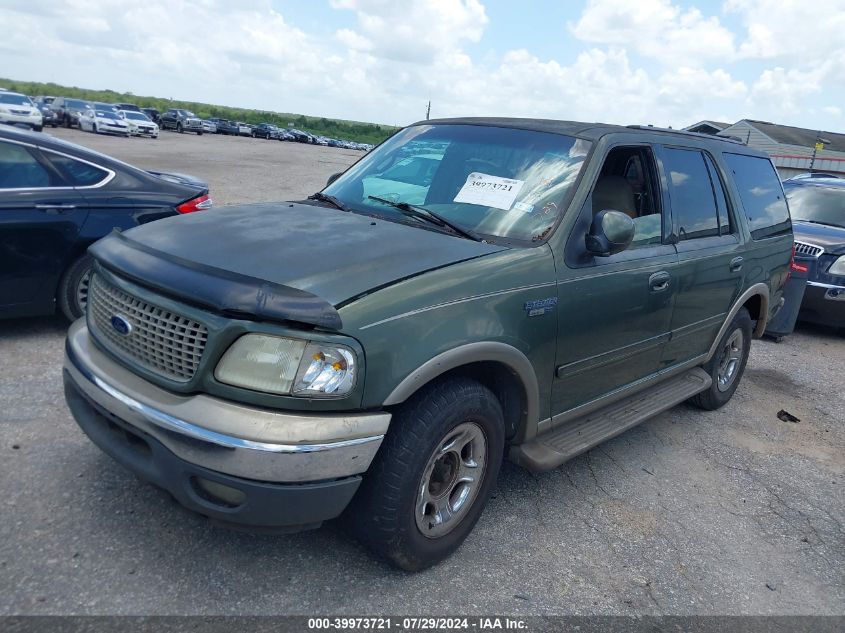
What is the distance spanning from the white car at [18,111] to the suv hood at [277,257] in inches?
1125

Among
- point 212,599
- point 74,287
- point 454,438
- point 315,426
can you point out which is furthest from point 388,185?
point 74,287

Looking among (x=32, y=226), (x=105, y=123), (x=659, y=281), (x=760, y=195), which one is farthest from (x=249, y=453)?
(x=105, y=123)

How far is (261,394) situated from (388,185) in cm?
191

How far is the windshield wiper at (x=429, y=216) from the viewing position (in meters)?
3.27

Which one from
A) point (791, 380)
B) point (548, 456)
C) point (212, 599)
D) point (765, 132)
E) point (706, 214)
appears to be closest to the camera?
point (212, 599)

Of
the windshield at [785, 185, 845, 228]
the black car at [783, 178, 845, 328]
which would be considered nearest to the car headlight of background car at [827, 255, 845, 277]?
the black car at [783, 178, 845, 328]

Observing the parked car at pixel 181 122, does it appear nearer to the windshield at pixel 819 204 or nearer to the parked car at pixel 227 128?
the parked car at pixel 227 128

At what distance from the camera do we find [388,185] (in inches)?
155

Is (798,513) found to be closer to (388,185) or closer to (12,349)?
(388,185)

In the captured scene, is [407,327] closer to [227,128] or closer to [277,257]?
[277,257]

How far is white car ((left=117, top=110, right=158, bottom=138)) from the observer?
3653cm

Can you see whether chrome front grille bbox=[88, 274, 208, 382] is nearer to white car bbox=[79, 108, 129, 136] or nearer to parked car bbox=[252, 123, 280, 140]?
white car bbox=[79, 108, 129, 136]

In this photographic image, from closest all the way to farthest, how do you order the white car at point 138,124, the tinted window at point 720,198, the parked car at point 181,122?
the tinted window at point 720,198
the white car at point 138,124
the parked car at point 181,122

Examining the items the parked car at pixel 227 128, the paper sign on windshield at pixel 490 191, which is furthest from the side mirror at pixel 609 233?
the parked car at pixel 227 128
